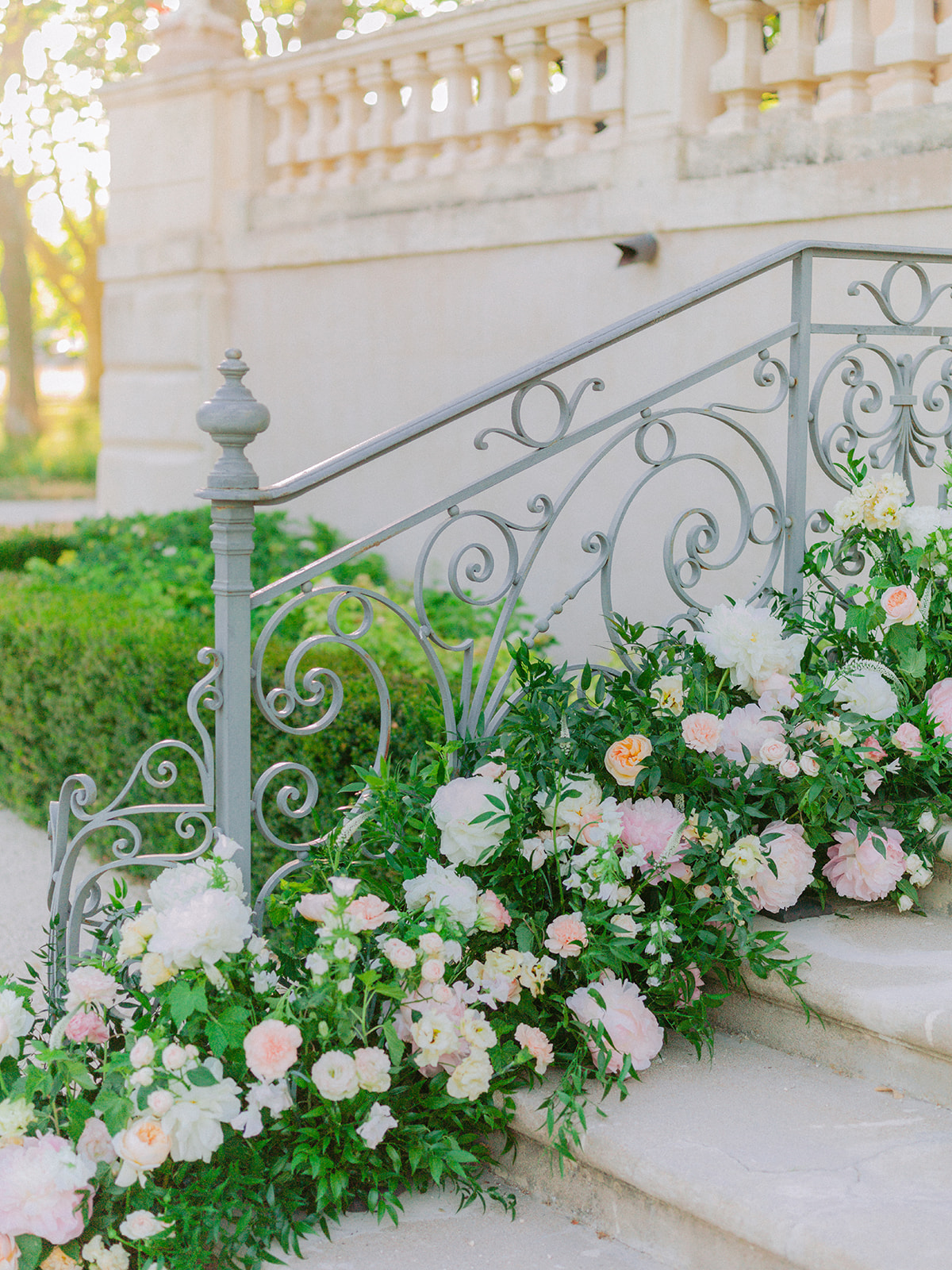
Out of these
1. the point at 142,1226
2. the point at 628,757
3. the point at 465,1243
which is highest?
the point at 628,757

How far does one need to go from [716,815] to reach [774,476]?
0.94 meters

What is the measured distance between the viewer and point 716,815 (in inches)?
101

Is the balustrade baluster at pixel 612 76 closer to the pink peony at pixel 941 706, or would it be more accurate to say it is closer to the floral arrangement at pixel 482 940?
the floral arrangement at pixel 482 940

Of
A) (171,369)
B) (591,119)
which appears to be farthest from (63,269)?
(591,119)

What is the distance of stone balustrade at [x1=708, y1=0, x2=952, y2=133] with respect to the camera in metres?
4.69

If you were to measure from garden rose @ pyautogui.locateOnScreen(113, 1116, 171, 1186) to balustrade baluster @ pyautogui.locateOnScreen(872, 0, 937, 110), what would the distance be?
4.13 metres

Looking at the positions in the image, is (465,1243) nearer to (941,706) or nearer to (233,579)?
(233,579)

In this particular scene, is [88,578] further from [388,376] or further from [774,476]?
[774,476]

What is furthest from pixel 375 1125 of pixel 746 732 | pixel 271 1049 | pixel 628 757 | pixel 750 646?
pixel 750 646

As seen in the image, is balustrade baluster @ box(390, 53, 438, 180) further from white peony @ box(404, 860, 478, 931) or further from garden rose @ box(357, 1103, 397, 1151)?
garden rose @ box(357, 1103, 397, 1151)

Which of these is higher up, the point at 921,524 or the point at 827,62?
the point at 827,62

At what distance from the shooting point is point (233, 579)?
2.54 m

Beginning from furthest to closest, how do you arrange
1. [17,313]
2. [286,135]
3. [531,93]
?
[17,313] → [286,135] → [531,93]

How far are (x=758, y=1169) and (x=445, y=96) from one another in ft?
19.3
